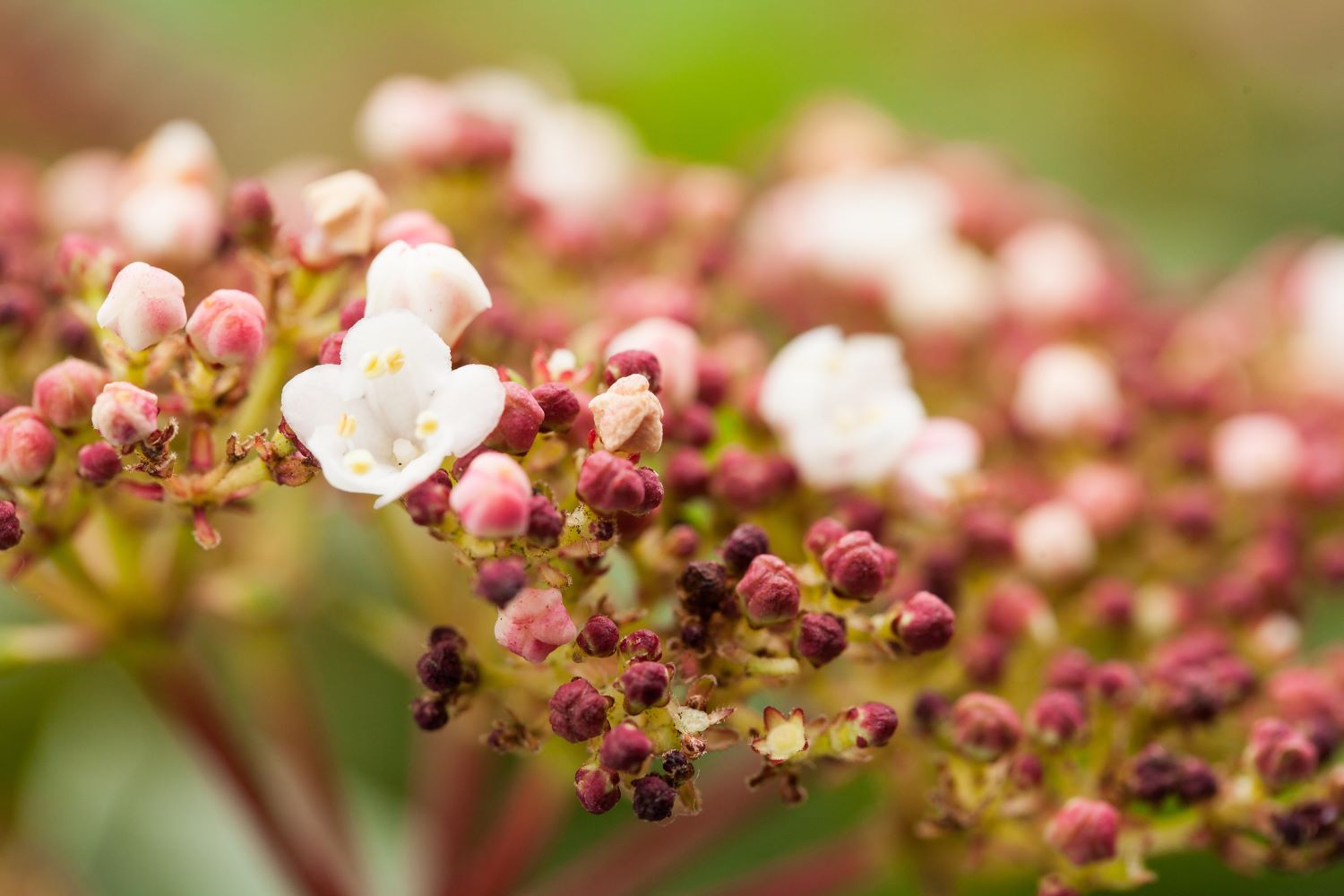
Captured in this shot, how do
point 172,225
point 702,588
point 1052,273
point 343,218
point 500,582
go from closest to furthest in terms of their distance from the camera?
point 500,582
point 702,588
point 343,218
point 172,225
point 1052,273

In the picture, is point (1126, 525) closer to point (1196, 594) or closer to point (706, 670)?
point (1196, 594)

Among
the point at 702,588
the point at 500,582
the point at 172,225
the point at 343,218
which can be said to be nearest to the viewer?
the point at 500,582

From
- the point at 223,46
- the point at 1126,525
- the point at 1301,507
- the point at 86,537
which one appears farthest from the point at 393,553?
the point at 223,46

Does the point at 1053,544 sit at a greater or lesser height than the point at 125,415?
greater

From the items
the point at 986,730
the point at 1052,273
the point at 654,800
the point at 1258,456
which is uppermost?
the point at 1052,273

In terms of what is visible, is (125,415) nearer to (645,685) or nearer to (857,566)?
(645,685)

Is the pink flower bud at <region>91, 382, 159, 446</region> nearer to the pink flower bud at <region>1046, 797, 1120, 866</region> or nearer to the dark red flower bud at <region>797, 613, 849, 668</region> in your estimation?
the dark red flower bud at <region>797, 613, 849, 668</region>

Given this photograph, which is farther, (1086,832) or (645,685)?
(1086,832)

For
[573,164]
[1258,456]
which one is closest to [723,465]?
[1258,456]
